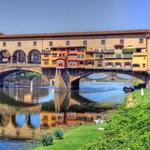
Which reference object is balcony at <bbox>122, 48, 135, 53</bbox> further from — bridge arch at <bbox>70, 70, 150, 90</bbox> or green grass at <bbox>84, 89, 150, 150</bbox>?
green grass at <bbox>84, 89, 150, 150</bbox>

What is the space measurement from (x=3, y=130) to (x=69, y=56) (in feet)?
168

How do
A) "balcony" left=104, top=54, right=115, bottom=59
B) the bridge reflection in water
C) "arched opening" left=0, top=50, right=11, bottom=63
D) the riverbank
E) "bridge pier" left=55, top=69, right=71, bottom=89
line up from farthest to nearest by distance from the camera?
"arched opening" left=0, top=50, right=11, bottom=63
"bridge pier" left=55, top=69, right=71, bottom=89
"balcony" left=104, top=54, right=115, bottom=59
the bridge reflection in water
the riverbank

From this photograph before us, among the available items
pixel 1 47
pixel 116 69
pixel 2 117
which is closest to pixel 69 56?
pixel 116 69

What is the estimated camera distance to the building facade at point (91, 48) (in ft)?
259

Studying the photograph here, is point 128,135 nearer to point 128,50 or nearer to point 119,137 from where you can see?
point 119,137

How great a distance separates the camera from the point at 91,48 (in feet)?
277

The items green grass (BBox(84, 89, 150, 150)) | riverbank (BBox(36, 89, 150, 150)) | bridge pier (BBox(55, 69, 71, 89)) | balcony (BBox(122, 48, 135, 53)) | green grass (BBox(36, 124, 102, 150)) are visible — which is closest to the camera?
green grass (BBox(84, 89, 150, 150))

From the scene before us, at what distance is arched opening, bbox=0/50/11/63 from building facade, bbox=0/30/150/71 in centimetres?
502

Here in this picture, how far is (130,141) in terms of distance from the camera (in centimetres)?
1706

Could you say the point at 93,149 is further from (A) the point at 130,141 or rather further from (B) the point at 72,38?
(B) the point at 72,38

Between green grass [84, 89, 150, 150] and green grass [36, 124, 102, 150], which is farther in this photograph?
green grass [36, 124, 102, 150]

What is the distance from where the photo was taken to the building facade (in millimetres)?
79000

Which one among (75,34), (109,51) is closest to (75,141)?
(109,51)

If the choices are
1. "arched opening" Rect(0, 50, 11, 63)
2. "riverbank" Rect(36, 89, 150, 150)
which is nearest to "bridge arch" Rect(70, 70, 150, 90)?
"arched opening" Rect(0, 50, 11, 63)
